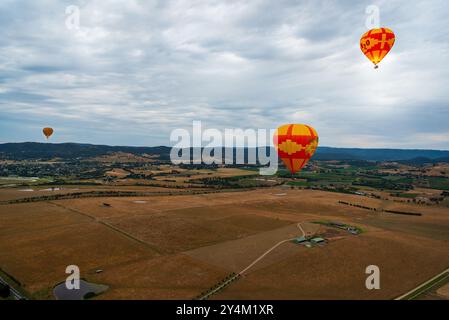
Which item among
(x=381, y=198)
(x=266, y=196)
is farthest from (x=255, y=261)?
(x=381, y=198)

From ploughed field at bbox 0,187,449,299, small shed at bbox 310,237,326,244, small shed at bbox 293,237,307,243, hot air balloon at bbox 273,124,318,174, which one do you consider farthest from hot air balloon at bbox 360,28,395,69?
ploughed field at bbox 0,187,449,299

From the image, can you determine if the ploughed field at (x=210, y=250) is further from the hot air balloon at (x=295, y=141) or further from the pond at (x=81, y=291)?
the hot air balloon at (x=295, y=141)

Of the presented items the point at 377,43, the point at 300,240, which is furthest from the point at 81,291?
the point at 377,43

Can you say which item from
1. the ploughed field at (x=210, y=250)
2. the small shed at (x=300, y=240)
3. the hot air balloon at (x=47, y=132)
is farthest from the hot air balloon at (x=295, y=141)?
the hot air balloon at (x=47, y=132)

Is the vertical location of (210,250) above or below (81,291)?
above

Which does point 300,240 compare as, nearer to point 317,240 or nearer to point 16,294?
point 317,240

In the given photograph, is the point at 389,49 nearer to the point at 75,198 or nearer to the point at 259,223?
the point at 259,223

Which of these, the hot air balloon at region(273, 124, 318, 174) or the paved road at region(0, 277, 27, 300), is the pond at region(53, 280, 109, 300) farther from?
the hot air balloon at region(273, 124, 318, 174)
